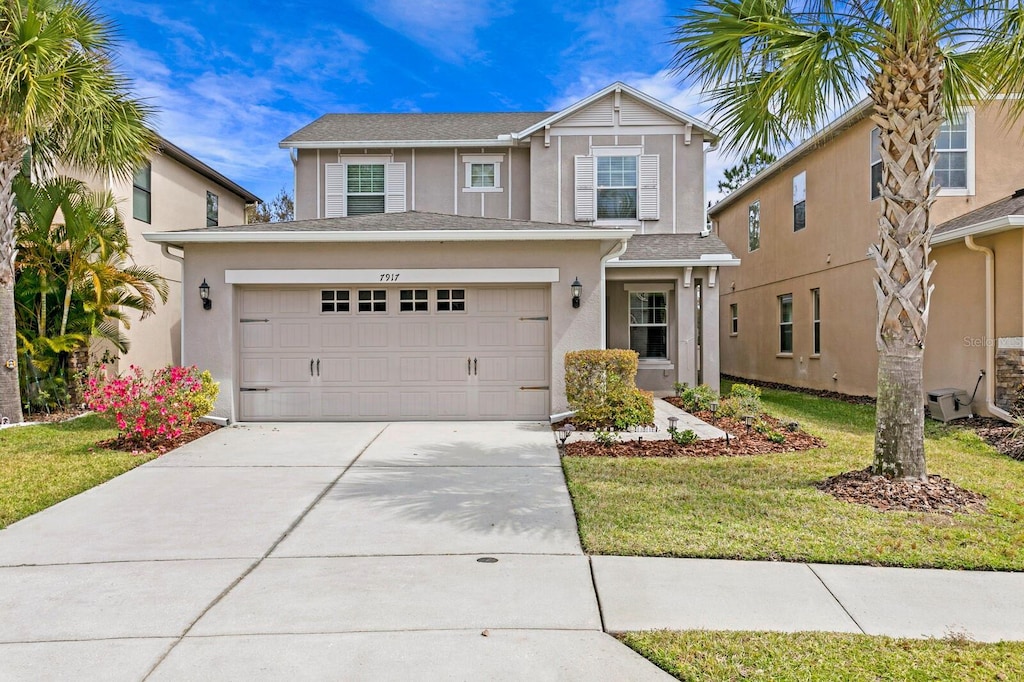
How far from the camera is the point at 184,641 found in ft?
11.2

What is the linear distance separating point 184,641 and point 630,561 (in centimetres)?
275

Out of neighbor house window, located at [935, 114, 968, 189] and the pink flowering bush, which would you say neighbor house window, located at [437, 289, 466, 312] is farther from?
neighbor house window, located at [935, 114, 968, 189]

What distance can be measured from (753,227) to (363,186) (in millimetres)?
11688

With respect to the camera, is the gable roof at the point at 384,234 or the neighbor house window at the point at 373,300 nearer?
the gable roof at the point at 384,234

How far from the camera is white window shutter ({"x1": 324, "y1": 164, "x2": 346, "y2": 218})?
1570 centimetres

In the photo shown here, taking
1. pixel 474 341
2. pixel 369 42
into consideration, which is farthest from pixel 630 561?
pixel 369 42

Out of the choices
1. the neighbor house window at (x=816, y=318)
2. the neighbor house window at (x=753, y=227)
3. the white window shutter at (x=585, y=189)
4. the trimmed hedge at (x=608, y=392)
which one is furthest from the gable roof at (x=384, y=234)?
the neighbor house window at (x=753, y=227)

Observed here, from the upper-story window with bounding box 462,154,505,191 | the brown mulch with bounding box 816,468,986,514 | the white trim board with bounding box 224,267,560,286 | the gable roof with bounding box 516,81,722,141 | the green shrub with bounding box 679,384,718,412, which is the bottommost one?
the brown mulch with bounding box 816,468,986,514

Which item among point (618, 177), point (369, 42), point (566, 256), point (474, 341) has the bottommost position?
point (474, 341)

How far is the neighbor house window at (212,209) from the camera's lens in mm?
17375

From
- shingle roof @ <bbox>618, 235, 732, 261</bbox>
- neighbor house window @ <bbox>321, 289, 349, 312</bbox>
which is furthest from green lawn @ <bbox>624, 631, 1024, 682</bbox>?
shingle roof @ <bbox>618, 235, 732, 261</bbox>

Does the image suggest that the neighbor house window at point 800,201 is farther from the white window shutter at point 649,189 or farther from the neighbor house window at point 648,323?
the neighbor house window at point 648,323

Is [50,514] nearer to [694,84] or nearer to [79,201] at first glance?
[694,84]

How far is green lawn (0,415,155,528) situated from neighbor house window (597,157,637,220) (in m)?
10.4
